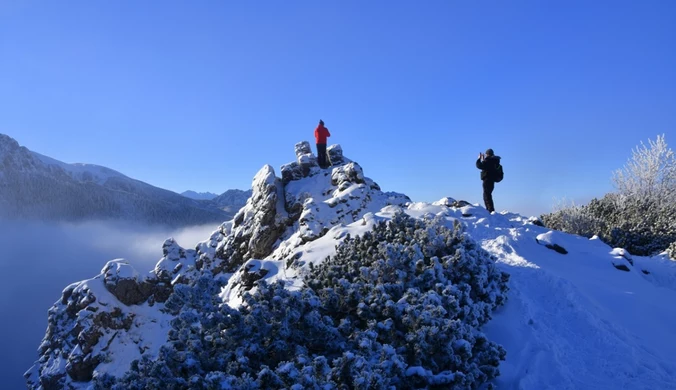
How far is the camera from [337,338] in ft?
17.4

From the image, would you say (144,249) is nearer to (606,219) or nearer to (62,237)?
(62,237)

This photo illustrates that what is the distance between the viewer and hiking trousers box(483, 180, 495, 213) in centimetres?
1553

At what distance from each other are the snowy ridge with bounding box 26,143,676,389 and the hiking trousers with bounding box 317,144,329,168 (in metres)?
0.45

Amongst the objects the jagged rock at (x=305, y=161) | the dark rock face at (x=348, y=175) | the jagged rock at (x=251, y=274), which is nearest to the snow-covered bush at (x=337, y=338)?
the jagged rock at (x=251, y=274)

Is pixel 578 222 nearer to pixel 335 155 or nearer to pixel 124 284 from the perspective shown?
pixel 335 155

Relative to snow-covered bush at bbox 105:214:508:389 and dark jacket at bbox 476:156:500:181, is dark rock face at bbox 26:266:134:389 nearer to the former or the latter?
snow-covered bush at bbox 105:214:508:389

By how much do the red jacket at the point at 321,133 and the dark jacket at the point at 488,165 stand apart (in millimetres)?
9468

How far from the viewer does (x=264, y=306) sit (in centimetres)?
530

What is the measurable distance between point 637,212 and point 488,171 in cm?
1032

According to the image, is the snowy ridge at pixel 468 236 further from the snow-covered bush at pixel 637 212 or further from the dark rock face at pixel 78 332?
the snow-covered bush at pixel 637 212

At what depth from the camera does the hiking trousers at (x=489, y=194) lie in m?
15.5

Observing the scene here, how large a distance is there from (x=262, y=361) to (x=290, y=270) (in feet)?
17.2

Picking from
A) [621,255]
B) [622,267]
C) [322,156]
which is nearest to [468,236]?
[622,267]

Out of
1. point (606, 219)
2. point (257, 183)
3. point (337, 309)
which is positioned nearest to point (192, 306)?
point (337, 309)
